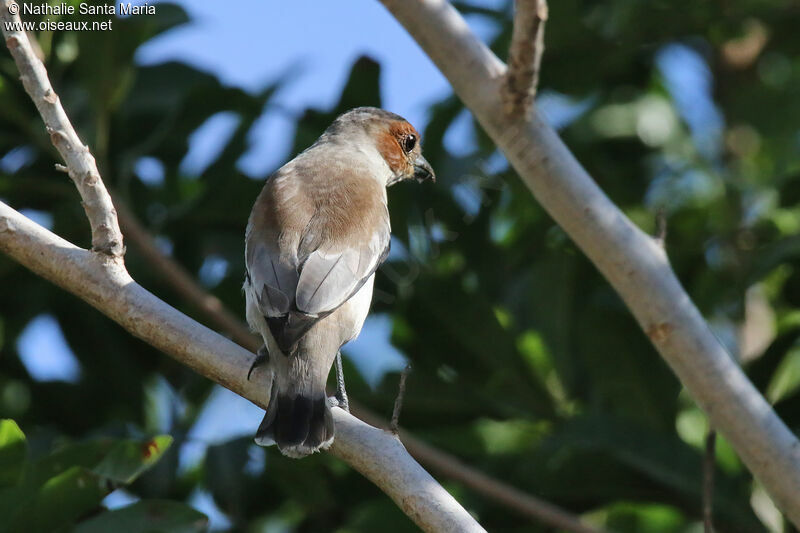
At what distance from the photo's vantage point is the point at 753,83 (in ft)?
21.2

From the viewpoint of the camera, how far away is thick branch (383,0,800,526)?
3.30m

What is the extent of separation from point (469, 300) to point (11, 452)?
7.04 ft

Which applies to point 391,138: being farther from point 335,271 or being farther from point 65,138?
point 65,138

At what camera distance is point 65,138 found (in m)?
3.03

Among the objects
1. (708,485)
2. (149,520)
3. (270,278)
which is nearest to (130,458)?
(149,520)

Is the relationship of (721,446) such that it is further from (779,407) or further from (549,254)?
(549,254)

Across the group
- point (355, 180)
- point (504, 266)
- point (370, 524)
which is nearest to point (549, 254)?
point (504, 266)

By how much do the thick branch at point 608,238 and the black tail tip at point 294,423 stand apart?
102 cm

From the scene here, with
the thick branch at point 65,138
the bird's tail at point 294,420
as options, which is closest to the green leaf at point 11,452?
the thick branch at point 65,138

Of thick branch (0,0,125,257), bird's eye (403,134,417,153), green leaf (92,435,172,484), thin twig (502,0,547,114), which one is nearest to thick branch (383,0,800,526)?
thin twig (502,0,547,114)

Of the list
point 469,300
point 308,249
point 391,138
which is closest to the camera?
point 308,249

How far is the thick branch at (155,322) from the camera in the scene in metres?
2.87

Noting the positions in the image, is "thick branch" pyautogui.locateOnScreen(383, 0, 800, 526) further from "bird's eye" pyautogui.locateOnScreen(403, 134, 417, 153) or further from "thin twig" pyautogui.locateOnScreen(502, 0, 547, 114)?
"bird's eye" pyautogui.locateOnScreen(403, 134, 417, 153)

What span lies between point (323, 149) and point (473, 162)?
0.77 meters
